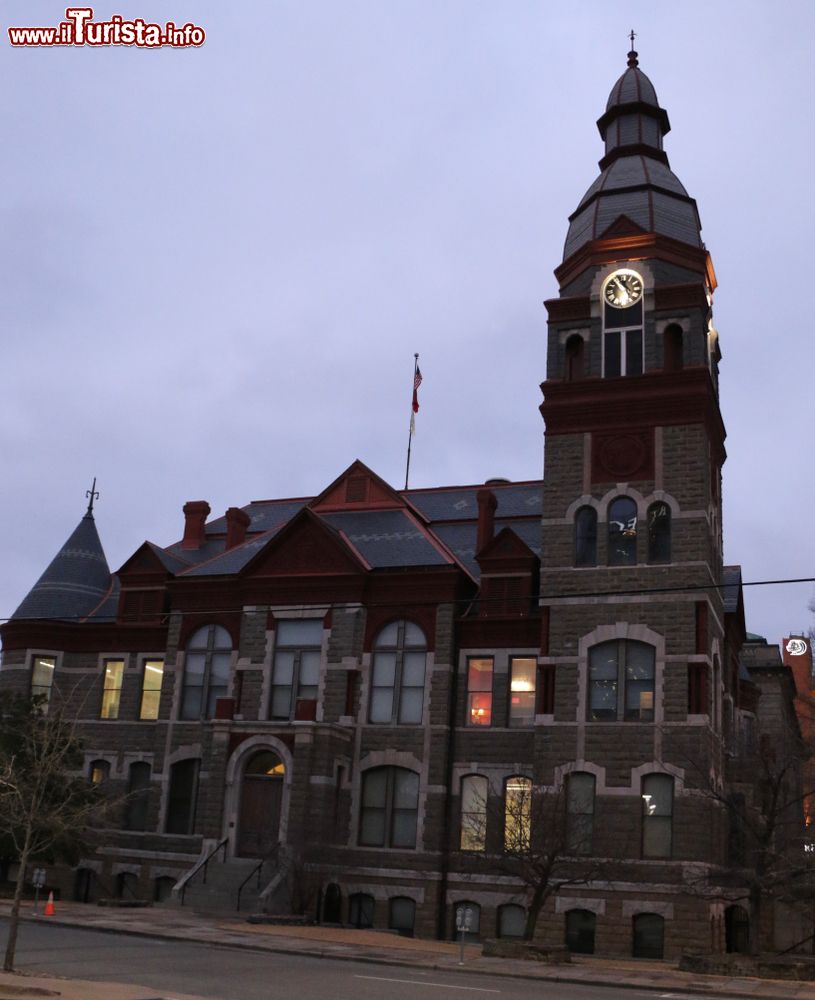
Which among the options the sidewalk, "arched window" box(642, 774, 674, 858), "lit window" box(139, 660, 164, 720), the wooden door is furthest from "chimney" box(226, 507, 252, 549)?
"arched window" box(642, 774, 674, 858)

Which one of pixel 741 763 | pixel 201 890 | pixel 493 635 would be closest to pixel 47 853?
pixel 201 890

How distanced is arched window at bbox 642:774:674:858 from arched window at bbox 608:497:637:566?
6.60 metres

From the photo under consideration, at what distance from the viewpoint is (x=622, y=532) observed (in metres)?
35.5

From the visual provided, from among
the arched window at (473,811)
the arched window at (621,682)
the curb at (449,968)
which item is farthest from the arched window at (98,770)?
the arched window at (621,682)

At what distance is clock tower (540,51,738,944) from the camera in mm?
33000

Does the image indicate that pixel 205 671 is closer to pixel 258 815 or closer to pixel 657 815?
pixel 258 815

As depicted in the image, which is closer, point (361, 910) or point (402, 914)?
point (402, 914)

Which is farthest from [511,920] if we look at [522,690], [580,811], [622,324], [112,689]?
[622,324]

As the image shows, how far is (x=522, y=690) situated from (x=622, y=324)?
12.6 meters

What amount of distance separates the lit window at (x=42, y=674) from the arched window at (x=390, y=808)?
13.9m

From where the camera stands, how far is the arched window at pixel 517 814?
98.5ft

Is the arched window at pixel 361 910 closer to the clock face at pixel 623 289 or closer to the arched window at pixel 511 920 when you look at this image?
the arched window at pixel 511 920

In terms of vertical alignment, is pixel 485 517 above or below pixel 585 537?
above

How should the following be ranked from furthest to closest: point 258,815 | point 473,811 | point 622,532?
point 258,815 < point 473,811 < point 622,532
